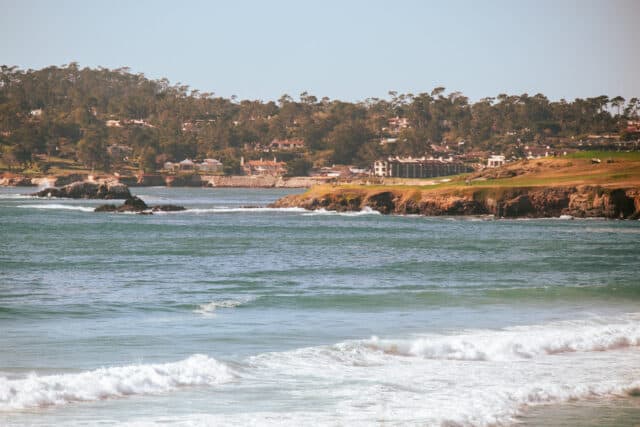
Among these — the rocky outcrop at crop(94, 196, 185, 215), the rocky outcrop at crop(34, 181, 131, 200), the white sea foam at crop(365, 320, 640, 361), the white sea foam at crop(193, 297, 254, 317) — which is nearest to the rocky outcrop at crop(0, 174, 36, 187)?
the rocky outcrop at crop(34, 181, 131, 200)

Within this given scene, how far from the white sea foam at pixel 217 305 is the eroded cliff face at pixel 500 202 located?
5007cm

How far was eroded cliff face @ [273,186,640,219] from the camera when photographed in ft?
232

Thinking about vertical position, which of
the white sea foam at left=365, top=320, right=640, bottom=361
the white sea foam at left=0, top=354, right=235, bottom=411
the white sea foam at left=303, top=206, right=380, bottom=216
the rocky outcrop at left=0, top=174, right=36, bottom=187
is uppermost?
the rocky outcrop at left=0, top=174, right=36, bottom=187

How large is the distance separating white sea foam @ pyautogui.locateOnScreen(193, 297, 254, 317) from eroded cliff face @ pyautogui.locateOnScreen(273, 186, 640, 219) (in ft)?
164

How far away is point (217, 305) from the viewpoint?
24797 mm

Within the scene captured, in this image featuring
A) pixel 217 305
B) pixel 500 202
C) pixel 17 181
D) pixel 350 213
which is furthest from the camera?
pixel 17 181

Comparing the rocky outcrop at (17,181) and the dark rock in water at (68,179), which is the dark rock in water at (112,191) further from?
the rocky outcrop at (17,181)

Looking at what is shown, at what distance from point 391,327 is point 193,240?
105 ft

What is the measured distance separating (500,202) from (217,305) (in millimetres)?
53487

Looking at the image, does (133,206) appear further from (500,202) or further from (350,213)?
(500,202)

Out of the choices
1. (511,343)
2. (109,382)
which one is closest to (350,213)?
(511,343)

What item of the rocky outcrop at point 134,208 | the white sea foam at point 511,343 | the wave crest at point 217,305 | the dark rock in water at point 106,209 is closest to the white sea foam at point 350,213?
the rocky outcrop at point 134,208

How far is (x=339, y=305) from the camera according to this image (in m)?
25.3

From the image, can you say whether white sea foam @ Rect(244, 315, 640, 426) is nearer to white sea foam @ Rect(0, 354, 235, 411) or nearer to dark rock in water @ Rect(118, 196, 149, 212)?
white sea foam @ Rect(0, 354, 235, 411)
